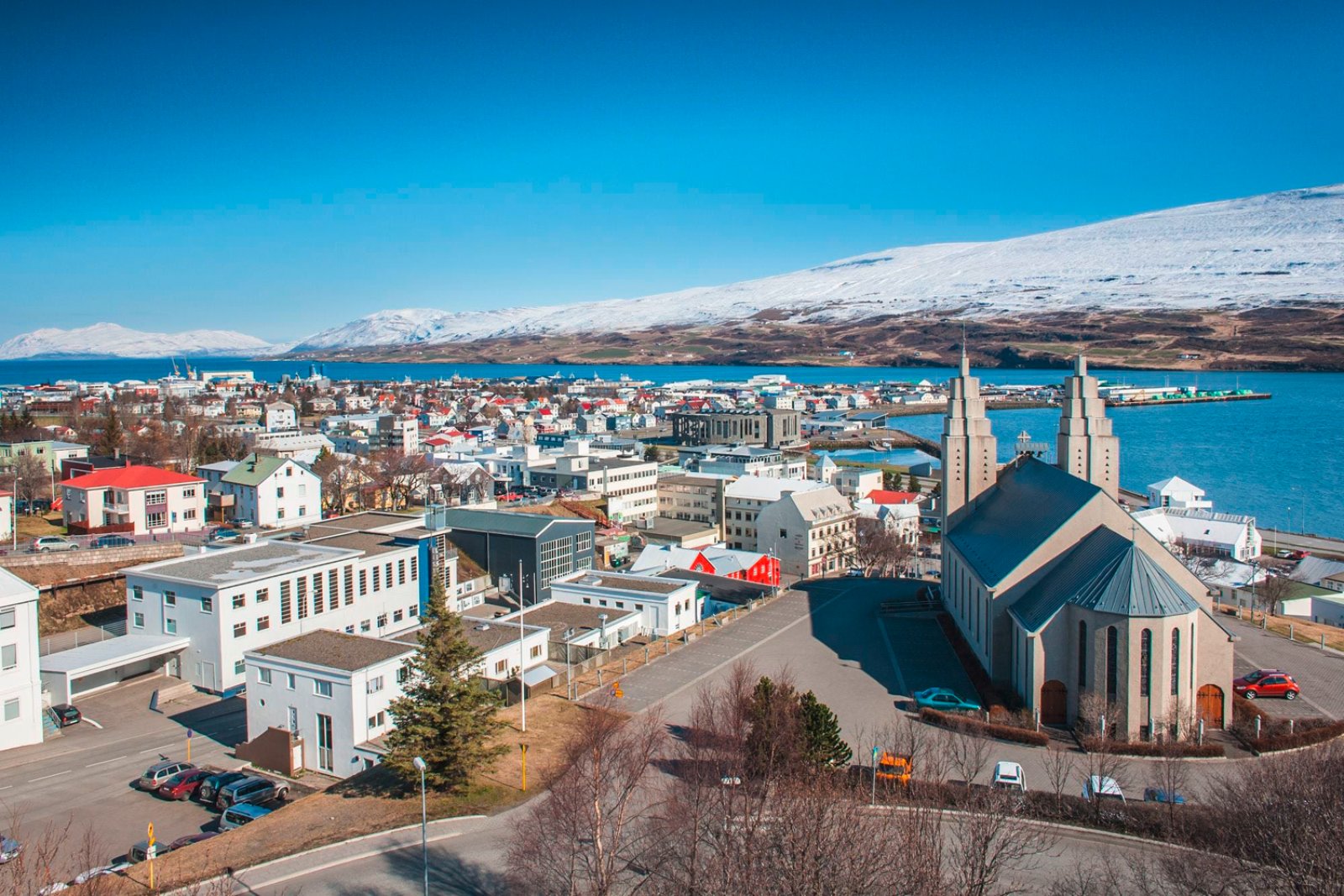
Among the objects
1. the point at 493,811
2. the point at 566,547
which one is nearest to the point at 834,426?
the point at 566,547

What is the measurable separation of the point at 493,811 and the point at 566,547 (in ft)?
38.3

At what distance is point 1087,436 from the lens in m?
17.8

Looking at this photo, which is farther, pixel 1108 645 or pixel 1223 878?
pixel 1108 645

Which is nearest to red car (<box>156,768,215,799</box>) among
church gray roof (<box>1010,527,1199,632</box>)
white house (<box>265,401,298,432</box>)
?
church gray roof (<box>1010,527,1199,632</box>)

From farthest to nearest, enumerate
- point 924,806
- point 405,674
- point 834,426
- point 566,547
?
1. point 834,426
2. point 566,547
3. point 405,674
4. point 924,806

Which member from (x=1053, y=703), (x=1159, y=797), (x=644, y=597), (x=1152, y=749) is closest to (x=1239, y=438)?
(x=644, y=597)

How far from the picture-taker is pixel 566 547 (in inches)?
824

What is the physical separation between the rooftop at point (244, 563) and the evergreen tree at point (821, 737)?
9875 mm

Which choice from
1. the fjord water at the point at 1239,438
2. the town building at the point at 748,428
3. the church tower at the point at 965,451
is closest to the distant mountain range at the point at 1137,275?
the fjord water at the point at 1239,438

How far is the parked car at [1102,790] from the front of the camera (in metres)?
8.97

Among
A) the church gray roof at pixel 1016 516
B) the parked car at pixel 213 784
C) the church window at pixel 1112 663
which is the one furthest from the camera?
the church gray roof at pixel 1016 516

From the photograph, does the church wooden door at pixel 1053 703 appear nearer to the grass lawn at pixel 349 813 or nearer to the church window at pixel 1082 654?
the church window at pixel 1082 654

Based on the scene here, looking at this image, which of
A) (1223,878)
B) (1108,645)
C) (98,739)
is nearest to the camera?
(1223,878)

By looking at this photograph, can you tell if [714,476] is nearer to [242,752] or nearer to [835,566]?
[835,566]
